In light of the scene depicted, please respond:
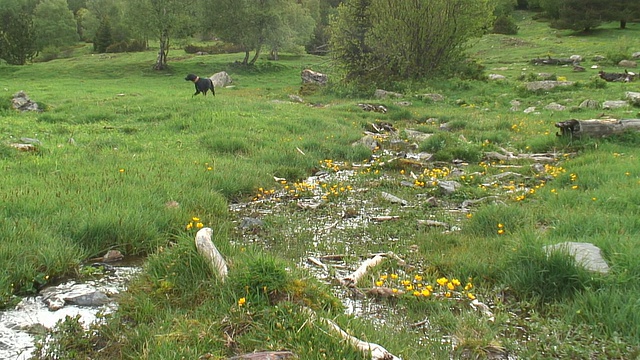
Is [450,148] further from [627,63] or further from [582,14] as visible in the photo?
[582,14]

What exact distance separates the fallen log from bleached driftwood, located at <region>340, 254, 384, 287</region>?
28.1 feet

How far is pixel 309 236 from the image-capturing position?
6.66 meters

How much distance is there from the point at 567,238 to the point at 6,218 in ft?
21.4

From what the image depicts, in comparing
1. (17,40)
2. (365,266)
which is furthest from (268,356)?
(17,40)

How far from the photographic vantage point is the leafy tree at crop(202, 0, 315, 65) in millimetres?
45719

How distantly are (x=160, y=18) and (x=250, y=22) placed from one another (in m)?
7.96

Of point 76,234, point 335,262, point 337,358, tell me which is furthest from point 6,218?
point 337,358

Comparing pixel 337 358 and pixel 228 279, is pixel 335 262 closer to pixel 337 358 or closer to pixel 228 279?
pixel 228 279

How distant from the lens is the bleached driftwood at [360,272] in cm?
509

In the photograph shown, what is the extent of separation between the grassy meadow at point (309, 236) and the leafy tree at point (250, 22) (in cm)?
3325

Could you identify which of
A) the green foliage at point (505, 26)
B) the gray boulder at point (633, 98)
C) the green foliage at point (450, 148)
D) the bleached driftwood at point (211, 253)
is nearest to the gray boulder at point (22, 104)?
the green foliage at point (450, 148)

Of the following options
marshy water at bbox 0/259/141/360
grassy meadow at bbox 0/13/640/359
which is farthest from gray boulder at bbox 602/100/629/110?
marshy water at bbox 0/259/141/360

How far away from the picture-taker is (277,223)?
23.6ft

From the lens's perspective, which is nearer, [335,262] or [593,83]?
[335,262]
